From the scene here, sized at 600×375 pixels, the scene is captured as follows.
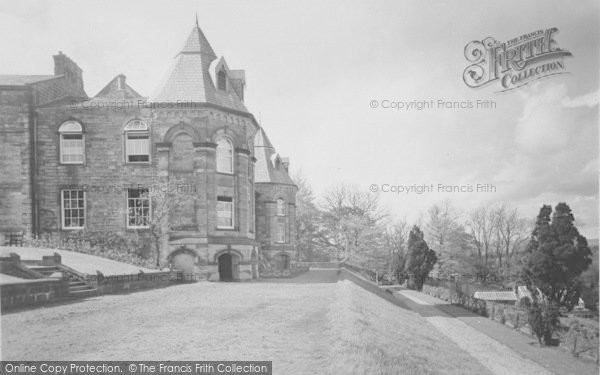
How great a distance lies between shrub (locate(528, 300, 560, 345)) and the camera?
50.1ft

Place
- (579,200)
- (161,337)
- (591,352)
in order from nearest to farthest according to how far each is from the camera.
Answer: (161,337), (591,352), (579,200)

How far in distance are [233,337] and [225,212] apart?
16530mm

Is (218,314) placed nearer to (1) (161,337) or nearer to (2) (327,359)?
(1) (161,337)

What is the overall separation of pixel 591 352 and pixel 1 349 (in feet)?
50.0

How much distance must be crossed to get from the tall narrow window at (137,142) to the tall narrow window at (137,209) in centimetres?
174

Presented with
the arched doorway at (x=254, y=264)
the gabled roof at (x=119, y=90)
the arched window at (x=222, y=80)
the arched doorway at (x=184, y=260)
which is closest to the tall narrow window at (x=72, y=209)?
the arched doorway at (x=184, y=260)

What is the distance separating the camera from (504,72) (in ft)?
41.5

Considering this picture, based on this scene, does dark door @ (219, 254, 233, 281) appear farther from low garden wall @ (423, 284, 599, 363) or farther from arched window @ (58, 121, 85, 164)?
low garden wall @ (423, 284, 599, 363)

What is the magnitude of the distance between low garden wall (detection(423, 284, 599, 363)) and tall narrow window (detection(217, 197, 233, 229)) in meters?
13.6

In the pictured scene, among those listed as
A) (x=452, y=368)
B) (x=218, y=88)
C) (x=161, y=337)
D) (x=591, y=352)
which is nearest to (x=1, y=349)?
(x=161, y=337)

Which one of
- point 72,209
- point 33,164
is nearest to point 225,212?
point 72,209

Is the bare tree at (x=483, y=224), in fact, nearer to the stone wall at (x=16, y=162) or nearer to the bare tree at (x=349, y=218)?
the bare tree at (x=349, y=218)

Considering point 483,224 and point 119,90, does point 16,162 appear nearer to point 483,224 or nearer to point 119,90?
point 119,90

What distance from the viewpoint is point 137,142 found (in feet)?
77.7
